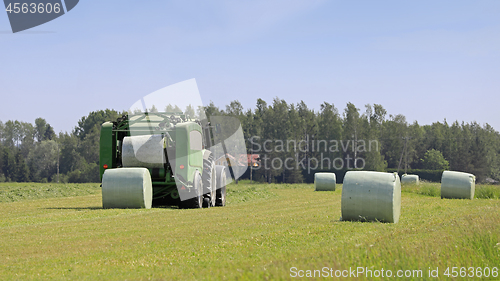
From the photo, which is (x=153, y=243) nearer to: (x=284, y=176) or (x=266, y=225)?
(x=266, y=225)

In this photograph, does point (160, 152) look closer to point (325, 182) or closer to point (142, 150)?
point (142, 150)

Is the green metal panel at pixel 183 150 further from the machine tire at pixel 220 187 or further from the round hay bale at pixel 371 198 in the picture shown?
the round hay bale at pixel 371 198

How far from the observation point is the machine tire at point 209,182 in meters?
18.0

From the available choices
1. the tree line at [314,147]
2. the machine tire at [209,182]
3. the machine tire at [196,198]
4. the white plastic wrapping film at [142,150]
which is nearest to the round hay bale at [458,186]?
the machine tire at [209,182]

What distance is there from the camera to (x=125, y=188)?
49.9ft

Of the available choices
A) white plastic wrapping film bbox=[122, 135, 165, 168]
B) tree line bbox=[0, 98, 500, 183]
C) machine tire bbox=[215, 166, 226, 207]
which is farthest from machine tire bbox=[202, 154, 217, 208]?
tree line bbox=[0, 98, 500, 183]

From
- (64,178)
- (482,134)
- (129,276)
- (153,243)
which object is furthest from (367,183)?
(482,134)

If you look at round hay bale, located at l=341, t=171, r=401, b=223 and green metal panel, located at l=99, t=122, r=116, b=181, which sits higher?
green metal panel, located at l=99, t=122, r=116, b=181

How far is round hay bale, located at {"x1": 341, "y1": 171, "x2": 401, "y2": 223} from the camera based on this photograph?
11922 millimetres

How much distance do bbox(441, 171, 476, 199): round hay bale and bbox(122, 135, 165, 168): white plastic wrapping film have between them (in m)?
15.8

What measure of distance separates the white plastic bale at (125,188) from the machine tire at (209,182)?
3145 mm

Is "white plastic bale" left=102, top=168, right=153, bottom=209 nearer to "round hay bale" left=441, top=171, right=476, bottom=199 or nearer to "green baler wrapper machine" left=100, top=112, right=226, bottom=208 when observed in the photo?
"green baler wrapper machine" left=100, top=112, right=226, bottom=208

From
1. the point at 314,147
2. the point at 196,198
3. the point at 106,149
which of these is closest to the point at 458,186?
the point at 196,198

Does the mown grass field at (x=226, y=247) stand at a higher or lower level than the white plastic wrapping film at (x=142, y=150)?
lower
